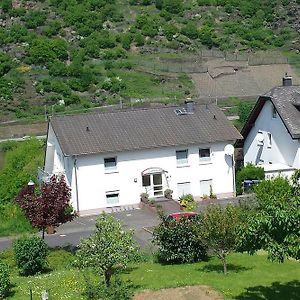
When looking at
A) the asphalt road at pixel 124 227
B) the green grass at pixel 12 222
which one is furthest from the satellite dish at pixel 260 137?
the green grass at pixel 12 222

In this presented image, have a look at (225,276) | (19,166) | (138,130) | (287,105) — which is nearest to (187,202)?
(138,130)

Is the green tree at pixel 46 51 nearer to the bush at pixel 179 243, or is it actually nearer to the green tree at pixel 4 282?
the bush at pixel 179 243

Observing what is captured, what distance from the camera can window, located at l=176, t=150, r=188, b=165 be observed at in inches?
1393

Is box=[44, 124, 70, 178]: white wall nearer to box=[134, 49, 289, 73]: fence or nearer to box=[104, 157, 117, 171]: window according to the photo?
box=[104, 157, 117, 171]: window

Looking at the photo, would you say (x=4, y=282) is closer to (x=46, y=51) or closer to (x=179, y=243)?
(x=179, y=243)

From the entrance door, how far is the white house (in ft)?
16.8

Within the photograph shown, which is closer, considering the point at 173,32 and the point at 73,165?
the point at 73,165

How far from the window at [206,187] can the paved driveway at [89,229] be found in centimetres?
366

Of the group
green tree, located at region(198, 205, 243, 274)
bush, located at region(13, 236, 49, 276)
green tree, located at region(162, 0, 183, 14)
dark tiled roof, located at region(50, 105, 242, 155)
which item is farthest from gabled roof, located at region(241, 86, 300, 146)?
green tree, located at region(162, 0, 183, 14)

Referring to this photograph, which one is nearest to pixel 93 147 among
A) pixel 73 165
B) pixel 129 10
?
pixel 73 165

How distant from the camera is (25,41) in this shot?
8119 cm

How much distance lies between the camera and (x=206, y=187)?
35969 millimetres

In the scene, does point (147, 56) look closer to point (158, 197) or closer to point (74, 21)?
point (74, 21)

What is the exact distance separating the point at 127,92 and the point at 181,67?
33.5 ft
